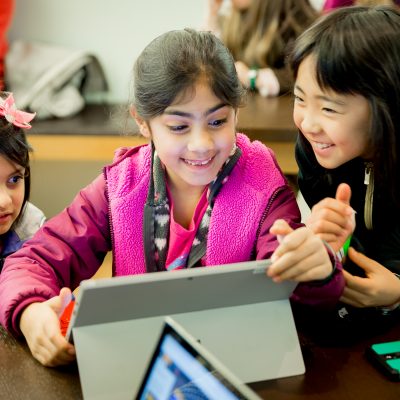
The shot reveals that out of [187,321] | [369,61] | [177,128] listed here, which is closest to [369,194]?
[369,61]

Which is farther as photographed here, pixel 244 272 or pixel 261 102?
pixel 261 102

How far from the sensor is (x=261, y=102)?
2332 mm

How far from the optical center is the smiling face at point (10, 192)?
127 centimetres

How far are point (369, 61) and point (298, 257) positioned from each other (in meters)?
0.39

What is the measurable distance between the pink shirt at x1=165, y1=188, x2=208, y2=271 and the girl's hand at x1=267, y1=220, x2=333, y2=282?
34 cm

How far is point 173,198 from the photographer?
3.85 feet

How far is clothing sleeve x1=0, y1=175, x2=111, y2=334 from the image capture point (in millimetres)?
944

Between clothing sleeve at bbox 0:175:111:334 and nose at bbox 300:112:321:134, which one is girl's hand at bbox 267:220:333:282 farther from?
clothing sleeve at bbox 0:175:111:334

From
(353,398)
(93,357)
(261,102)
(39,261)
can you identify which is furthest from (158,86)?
(261,102)

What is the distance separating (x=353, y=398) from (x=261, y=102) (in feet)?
5.40

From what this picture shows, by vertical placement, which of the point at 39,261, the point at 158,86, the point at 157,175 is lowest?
the point at 39,261

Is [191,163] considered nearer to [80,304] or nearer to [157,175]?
[157,175]

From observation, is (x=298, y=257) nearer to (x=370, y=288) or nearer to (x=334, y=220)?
(x=334, y=220)

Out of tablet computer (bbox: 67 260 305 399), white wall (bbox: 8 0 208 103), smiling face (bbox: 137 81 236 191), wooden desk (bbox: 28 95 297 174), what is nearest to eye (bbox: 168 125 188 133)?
smiling face (bbox: 137 81 236 191)
